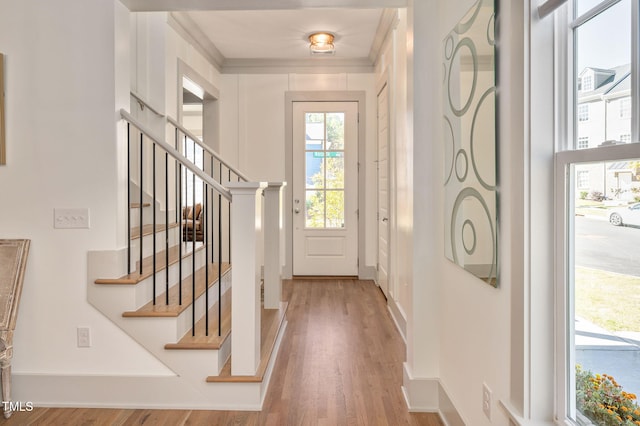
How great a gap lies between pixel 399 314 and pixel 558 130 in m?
2.74

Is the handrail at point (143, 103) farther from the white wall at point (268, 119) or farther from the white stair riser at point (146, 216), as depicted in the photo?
the white wall at point (268, 119)

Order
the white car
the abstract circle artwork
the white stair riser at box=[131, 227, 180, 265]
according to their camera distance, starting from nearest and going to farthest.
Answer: the white car, the abstract circle artwork, the white stair riser at box=[131, 227, 180, 265]

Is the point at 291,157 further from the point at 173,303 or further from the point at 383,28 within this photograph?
the point at 173,303

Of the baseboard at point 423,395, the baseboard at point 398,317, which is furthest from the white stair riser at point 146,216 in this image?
the baseboard at point 423,395

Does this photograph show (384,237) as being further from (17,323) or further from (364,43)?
(17,323)

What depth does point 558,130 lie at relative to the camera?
143 cm

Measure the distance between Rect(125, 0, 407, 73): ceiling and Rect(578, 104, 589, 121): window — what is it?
8.59 ft

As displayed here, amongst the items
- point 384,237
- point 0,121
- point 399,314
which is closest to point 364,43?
point 384,237

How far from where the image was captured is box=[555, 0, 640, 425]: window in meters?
1.13

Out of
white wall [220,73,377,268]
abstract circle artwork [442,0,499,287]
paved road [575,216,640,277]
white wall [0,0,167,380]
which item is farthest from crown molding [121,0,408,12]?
white wall [220,73,377,268]

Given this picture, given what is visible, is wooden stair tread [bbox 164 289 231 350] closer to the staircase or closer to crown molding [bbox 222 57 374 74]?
the staircase

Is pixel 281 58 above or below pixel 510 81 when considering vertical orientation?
above

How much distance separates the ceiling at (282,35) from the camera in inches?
172

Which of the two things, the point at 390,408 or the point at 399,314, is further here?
the point at 399,314
